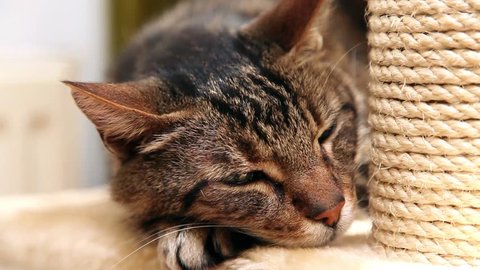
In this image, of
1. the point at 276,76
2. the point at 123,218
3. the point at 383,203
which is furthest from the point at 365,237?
the point at 123,218

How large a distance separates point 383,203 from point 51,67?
198 cm

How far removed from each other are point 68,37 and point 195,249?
216cm

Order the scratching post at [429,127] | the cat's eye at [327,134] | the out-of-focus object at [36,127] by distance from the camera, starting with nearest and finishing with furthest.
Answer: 1. the scratching post at [429,127]
2. the cat's eye at [327,134]
3. the out-of-focus object at [36,127]

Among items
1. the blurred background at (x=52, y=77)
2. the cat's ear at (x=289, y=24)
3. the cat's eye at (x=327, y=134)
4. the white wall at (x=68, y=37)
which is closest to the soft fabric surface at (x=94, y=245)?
the cat's eye at (x=327, y=134)

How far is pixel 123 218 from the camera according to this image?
1290 mm

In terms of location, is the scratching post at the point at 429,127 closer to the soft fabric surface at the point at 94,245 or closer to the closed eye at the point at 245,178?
the soft fabric surface at the point at 94,245

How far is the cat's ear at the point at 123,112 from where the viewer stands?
99cm

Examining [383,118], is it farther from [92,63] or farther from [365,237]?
[92,63]

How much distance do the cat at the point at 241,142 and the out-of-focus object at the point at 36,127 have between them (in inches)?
57.8

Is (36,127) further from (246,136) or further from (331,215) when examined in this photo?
(331,215)

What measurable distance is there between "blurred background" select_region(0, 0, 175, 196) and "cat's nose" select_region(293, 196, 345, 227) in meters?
1.55

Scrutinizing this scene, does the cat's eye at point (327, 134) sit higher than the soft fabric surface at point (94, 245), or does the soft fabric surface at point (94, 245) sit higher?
the cat's eye at point (327, 134)

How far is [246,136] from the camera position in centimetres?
101

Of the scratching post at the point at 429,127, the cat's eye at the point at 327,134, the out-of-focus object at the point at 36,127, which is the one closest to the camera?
the scratching post at the point at 429,127
